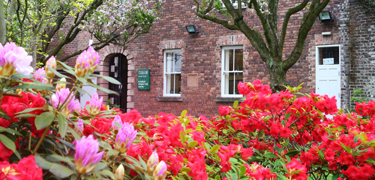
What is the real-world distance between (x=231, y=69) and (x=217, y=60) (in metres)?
0.64

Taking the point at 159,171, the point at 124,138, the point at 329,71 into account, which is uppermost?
the point at 329,71

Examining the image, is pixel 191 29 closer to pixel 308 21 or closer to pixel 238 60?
pixel 238 60

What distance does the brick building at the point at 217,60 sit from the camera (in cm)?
965

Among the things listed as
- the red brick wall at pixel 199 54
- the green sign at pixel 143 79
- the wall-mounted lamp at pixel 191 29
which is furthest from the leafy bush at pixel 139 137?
the green sign at pixel 143 79

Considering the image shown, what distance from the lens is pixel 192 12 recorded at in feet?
40.4

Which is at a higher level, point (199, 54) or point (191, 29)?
point (191, 29)

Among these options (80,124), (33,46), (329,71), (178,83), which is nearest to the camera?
(80,124)

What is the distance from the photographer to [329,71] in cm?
995

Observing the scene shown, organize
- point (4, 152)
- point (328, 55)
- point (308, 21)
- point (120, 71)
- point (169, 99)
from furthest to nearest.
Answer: point (120, 71) < point (169, 99) < point (328, 55) < point (308, 21) < point (4, 152)

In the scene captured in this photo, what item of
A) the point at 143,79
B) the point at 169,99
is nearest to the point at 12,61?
the point at 169,99

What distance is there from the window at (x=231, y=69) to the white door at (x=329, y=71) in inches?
108

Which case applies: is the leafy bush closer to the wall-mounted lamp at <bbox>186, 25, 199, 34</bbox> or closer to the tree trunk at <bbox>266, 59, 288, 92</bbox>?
the tree trunk at <bbox>266, 59, 288, 92</bbox>

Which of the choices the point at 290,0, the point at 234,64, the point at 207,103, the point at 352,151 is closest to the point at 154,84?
the point at 207,103

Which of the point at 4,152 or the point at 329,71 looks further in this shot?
the point at 329,71
